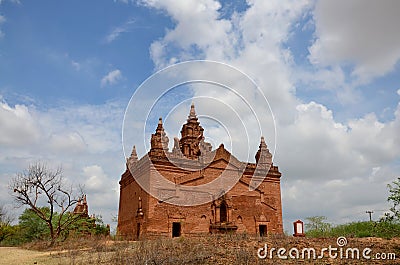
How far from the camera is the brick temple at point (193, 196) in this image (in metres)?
28.6

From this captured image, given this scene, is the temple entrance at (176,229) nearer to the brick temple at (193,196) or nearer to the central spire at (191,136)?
the brick temple at (193,196)

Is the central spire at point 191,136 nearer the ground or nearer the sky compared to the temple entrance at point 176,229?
nearer the sky

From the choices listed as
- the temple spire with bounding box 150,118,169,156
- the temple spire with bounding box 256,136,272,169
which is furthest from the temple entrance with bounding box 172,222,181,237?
the temple spire with bounding box 256,136,272,169

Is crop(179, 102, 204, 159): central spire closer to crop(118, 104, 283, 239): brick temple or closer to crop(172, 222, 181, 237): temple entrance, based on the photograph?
crop(118, 104, 283, 239): brick temple

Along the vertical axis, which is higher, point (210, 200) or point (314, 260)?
point (210, 200)

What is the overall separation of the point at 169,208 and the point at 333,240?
Result: 13700 mm

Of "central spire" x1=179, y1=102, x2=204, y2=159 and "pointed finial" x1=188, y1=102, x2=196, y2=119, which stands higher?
"pointed finial" x1=188, y1=102, x2=196, y2=119

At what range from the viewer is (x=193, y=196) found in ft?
97.3

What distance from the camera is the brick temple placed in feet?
93.8

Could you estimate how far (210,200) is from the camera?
30.4m

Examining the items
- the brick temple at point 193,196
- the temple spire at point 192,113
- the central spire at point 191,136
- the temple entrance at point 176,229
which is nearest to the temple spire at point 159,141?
the brick temple at point 193,196

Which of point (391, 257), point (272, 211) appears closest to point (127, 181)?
point (272, 211)

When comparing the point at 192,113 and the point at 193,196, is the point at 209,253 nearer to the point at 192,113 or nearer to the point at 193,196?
the point at 193,196

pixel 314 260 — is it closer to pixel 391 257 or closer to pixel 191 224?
pixel 391 257
